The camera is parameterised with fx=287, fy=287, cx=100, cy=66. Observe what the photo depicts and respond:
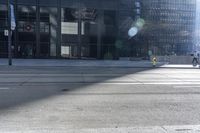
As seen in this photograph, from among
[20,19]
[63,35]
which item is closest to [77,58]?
[63,35]

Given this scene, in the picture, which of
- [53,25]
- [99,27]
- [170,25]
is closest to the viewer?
[53,25]

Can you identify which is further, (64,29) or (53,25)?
(64,29)

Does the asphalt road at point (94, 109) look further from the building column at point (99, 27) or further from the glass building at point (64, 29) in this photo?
the building column at point (99, 27)

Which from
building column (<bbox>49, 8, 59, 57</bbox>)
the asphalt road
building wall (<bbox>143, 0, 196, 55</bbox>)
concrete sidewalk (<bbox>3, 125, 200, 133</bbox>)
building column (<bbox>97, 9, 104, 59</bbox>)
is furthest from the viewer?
building wall (<bbox>143, 0, 196, 55</bbox>)

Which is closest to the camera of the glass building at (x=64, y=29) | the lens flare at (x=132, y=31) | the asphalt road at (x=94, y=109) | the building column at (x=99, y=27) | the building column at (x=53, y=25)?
the asphalt road at (x=94, y=109)

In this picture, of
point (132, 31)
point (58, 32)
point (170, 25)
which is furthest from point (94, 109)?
point (170, 25)

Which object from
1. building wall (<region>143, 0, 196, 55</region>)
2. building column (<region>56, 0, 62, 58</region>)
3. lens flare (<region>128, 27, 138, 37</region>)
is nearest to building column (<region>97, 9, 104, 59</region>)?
building column (<region>56, 0, 62, 58</region>)

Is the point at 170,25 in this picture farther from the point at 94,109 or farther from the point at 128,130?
the point at 128,130

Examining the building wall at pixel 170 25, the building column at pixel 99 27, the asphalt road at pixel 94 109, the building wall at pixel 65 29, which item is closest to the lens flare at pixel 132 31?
the building wall at pixel 170 25

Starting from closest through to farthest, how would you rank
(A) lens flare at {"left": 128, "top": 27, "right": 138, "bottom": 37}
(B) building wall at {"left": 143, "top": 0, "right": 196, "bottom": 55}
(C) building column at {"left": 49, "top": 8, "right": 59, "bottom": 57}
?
(C) building column at {"left": 49, "top": 8, "right": 59, "bottom": 57} → (A) lens flare at {"left": 128, "top": 27, "right": 138, "bottom": 37} → (B) building wall at {"left": 143, "top": 0, "right": 196, "bottom": 55}

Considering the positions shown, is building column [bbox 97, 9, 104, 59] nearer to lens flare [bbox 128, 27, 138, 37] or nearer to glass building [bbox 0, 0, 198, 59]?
glass building [bbox 0, 0, 198, 59]

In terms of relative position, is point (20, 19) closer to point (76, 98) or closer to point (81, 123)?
point (76, 98)

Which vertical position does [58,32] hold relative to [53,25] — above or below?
below

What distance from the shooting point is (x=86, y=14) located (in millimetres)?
41250
